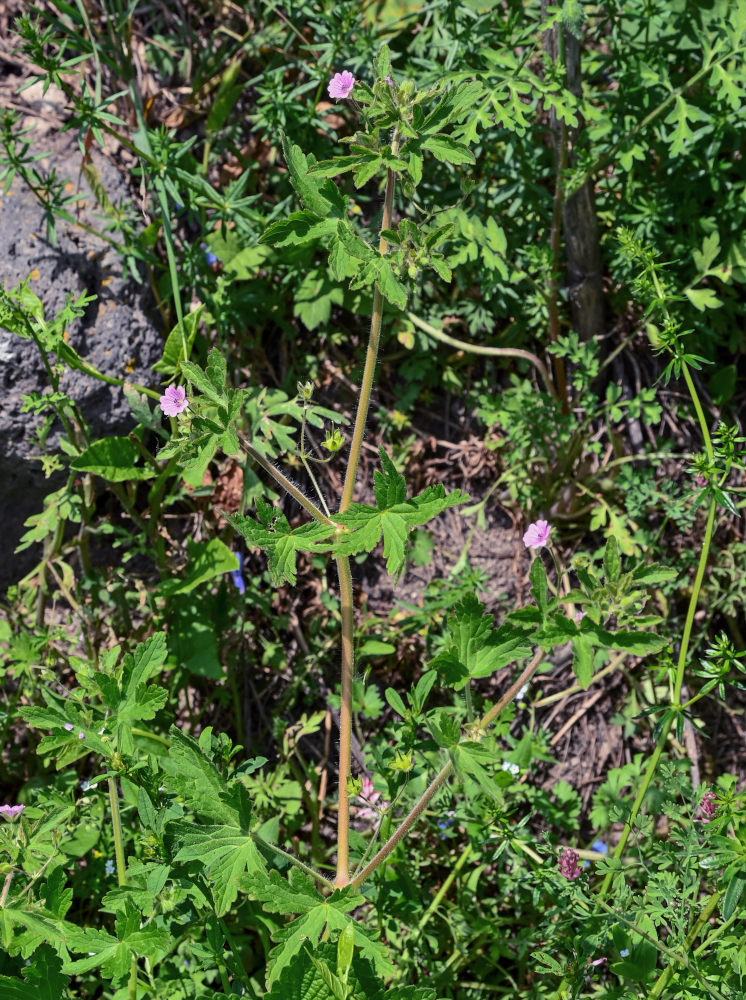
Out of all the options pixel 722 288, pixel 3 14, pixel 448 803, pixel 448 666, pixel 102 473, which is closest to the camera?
pixel 448 666

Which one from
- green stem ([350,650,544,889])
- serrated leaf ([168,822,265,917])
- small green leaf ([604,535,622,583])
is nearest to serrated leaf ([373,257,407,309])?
small green leaf ([604,535,622,583])

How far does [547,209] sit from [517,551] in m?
1.31

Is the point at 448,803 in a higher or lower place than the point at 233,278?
lower

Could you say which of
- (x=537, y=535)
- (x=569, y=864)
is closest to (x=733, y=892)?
(x=569, y=864)

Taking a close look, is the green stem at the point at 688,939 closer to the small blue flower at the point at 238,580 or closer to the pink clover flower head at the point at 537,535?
the pink clover flower head at the point at 537,535

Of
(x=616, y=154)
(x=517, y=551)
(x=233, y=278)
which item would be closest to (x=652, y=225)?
(x=616, y=154)

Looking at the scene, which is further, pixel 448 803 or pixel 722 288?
pixel 722 288

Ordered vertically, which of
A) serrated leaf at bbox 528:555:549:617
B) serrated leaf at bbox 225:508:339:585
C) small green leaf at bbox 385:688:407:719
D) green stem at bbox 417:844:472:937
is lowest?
green stem at bbox 417:844:472:937

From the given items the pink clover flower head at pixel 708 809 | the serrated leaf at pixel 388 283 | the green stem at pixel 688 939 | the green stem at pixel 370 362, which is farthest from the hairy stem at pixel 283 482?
the green stem at pixel 688 939

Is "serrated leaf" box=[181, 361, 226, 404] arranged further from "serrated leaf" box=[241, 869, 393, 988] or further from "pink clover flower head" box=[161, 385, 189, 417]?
"serrated leaf" box=[241, 869, 393, 988]

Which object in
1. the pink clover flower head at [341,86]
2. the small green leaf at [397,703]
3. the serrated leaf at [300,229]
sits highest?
the pink clover flower head at [341,86]

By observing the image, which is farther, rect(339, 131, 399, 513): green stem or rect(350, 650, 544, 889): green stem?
rect(339, 131, 399, 513): green stem

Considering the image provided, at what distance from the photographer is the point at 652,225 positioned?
3.27 m

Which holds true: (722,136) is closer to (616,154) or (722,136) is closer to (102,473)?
(616,154)
